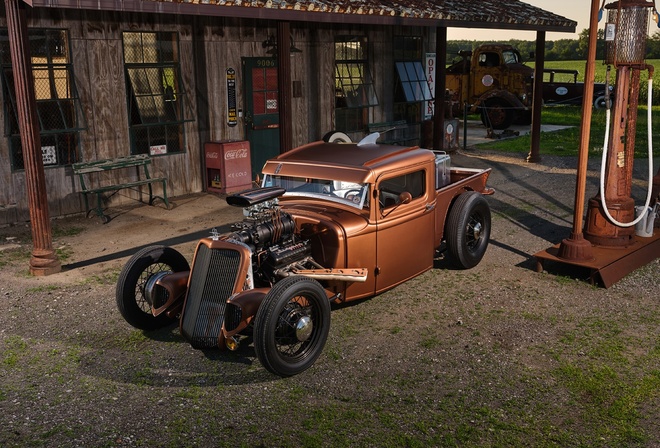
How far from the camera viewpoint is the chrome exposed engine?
621cm

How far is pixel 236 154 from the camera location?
1274cm

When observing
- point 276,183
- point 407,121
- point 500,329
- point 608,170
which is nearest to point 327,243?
point 276,183

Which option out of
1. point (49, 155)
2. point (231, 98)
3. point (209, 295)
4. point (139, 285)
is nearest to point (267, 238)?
point (209, 295)

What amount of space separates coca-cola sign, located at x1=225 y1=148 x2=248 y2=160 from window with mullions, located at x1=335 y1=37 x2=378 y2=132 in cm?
311

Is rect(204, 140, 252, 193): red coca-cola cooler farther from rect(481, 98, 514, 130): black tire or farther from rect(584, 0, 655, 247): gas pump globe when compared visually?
rect(481, 98, 514, 130): black tire

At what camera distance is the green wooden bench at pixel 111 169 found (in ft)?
35.8

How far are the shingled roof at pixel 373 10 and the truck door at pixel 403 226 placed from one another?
3.55 meters

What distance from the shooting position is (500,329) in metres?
6.72

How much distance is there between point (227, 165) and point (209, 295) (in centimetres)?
698

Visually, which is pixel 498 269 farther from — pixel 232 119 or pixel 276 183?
pixel 232 119

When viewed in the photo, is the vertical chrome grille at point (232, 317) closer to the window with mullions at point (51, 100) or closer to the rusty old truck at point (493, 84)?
the window with mullions at point (51, 100)

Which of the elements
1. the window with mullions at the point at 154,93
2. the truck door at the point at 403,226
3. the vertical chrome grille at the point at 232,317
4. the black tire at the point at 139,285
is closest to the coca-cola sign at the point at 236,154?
the window with mullions at the point at 154,93

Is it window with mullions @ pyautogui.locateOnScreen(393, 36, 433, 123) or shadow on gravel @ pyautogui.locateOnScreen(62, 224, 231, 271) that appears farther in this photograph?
window with mullions @ pyautogui.locateOnScreen(393, 36, 433, 123)

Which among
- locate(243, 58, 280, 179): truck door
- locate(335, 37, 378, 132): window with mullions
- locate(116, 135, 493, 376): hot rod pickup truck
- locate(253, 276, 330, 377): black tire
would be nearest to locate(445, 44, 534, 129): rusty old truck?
locate(335, 37, 378, 132): window with mullions
